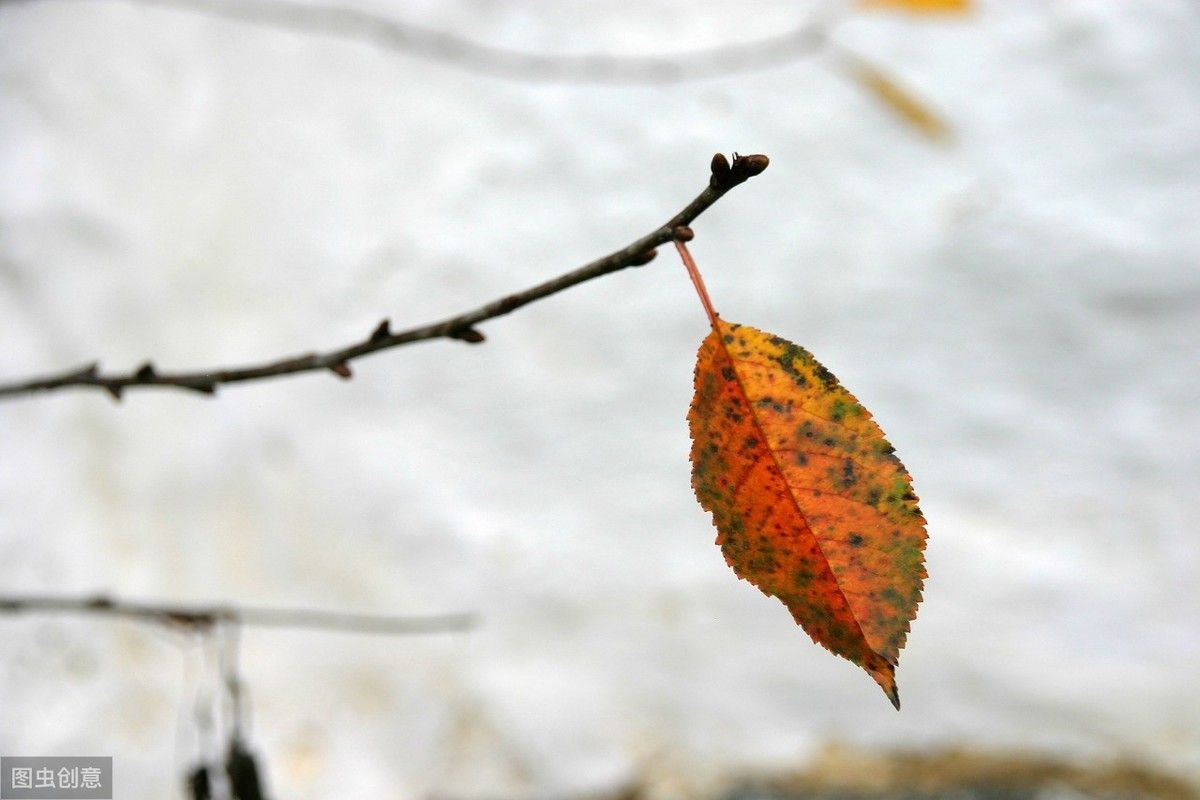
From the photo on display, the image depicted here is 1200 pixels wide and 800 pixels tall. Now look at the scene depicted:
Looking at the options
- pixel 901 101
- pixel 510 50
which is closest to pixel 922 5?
pixel 901 101

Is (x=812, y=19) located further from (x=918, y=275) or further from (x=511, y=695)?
(x=511, y=695)

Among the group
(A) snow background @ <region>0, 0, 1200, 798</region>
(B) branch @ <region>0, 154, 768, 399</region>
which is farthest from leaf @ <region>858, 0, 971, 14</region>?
(B) branch @ <region>0, 154, 768, 399</region>

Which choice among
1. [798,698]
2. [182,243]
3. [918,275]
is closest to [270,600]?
[182,243]

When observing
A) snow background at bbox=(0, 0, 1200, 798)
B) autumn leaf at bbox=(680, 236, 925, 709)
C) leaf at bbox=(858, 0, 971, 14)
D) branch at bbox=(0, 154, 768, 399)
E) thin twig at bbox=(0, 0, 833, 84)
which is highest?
thin twig at bbox=(0, 0, 833, 84)

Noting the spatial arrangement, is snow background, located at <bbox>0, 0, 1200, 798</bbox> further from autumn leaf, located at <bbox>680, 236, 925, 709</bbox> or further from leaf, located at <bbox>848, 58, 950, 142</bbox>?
autumn leaf, located at <bbox>680, 236, 925, 709</bbox>

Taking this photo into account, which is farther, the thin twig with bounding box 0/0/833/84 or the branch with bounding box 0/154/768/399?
the thin twig with bounding box 0/0/833/84

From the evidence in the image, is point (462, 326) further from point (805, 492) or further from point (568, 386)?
point (568, 386)
